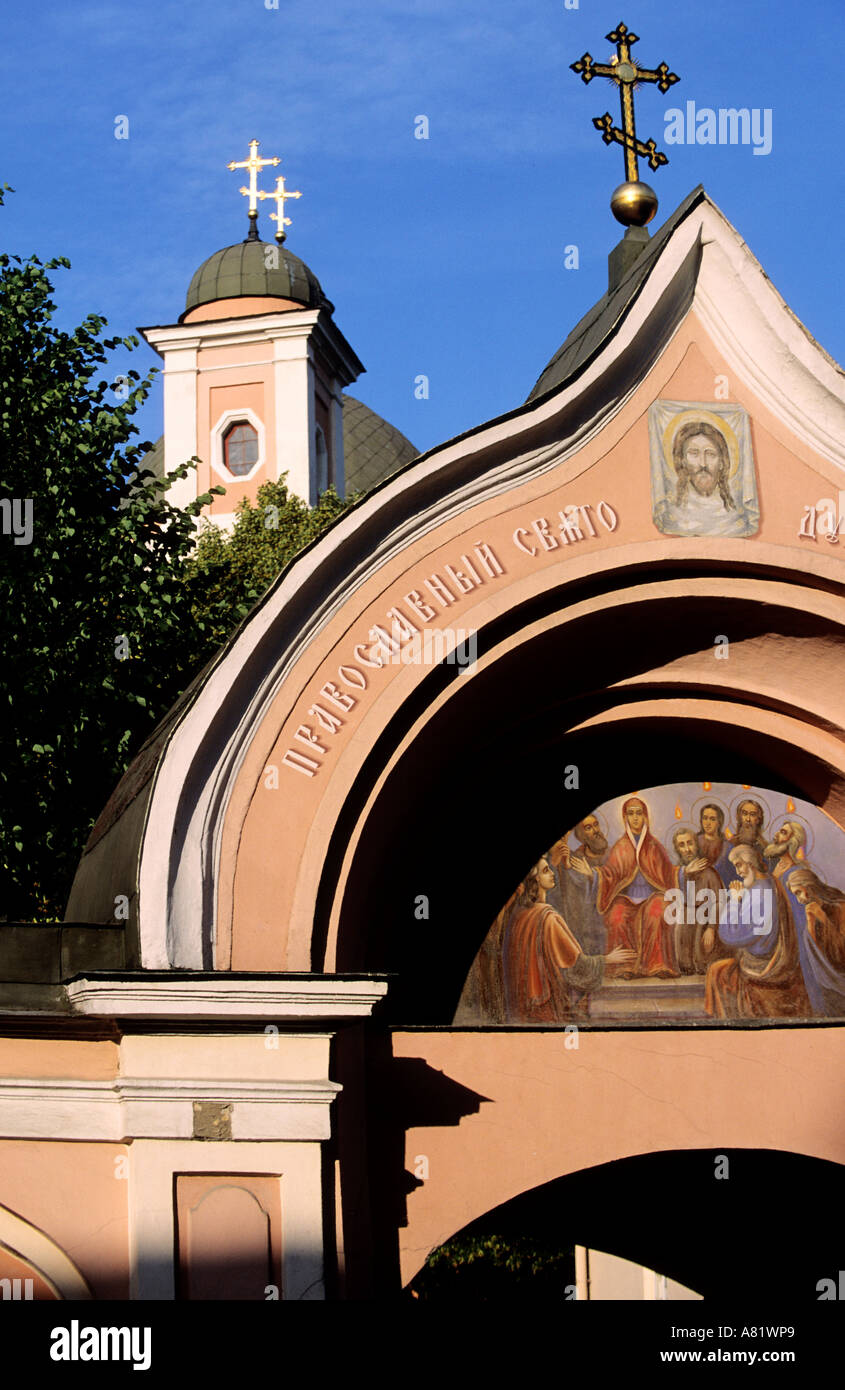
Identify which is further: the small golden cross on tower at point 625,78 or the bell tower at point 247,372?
the bell tower at point 247,372

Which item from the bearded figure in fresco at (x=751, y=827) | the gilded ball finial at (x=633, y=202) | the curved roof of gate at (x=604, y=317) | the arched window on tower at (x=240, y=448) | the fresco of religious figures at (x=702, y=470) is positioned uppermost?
the arched window on tower at (x=240, y=448)

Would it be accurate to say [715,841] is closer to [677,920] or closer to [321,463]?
[677,920]

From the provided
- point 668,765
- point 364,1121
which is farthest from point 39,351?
point 364,1121

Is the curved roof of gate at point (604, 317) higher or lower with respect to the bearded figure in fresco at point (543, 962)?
higher

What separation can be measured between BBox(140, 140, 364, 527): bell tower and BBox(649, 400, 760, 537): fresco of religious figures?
2846 cm

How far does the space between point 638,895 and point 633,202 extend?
14.5ft

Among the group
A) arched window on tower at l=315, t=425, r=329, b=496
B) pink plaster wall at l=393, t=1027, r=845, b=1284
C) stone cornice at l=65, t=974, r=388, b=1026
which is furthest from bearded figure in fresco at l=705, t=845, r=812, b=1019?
arched window on tower at l=315, t=425, r=329, b=496

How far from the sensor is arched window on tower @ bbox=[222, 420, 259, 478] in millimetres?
38750

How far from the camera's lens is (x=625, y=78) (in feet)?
36.3

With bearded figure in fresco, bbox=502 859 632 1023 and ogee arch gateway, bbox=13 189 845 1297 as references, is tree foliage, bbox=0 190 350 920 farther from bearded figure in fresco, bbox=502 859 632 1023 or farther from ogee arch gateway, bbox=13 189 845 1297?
bearded figure in fresco, bbox=502 859 632 1023

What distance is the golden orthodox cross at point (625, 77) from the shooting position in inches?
435

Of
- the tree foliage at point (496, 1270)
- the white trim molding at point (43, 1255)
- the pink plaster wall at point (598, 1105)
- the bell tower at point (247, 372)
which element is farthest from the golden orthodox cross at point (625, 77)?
the bell tower at point (247, 372)

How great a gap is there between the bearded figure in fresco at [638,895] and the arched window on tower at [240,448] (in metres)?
29.1

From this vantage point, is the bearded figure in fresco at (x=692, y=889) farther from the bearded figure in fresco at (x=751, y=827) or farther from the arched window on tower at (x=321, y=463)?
the arched window on tower at (x=321, y=463)
